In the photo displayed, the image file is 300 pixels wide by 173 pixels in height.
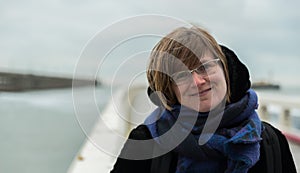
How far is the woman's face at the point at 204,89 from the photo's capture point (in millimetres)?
868

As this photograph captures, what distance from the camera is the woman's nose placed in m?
0.86

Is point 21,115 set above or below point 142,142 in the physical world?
below

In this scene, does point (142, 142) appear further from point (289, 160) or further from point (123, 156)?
point (289, 160)

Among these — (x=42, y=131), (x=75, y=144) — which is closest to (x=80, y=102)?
(x=75, y=144)

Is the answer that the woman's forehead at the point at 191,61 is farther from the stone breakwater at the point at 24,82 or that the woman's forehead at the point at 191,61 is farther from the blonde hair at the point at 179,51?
the stone breakwater at the point at 24,82

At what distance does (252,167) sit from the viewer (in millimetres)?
911

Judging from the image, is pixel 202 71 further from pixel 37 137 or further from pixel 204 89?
pixel 37 137

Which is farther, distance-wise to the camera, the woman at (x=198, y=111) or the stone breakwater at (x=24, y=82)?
the stone breakwater at (x=24, y=82)

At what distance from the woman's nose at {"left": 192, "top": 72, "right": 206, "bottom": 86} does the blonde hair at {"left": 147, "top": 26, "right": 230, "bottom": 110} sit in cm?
2

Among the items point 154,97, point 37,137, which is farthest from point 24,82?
point 154,97

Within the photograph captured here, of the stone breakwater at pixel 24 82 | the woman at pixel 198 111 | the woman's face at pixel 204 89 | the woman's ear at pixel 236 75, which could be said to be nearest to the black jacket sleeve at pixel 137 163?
the woman at pixel 198 111

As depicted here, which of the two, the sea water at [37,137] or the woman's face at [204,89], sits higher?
the woman's face at [204,89]

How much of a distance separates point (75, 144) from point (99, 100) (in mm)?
6899

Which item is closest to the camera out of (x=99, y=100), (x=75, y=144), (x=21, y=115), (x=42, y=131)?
(x=99, y=100)
